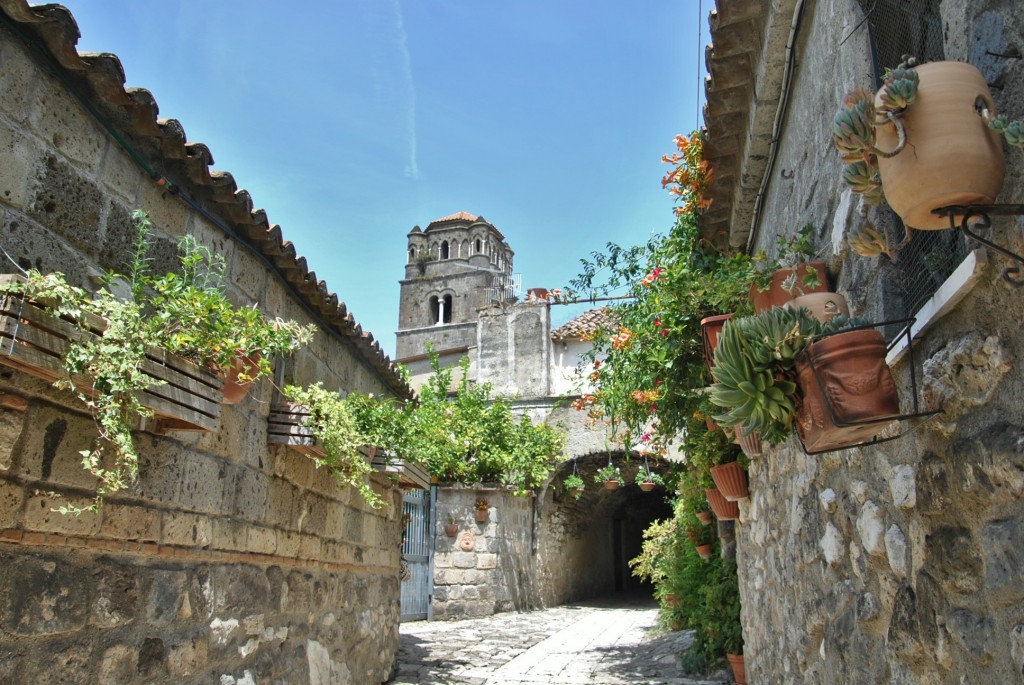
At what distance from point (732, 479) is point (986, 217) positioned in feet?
12.0

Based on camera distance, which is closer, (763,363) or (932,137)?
(932,137)

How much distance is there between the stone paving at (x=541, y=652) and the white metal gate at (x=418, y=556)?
33 centimetres

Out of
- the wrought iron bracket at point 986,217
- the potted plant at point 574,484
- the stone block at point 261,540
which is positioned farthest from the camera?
the potted plant at point 574,484

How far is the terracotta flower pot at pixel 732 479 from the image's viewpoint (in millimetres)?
4965

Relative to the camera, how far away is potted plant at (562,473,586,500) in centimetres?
1364

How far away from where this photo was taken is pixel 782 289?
2953 millimetres

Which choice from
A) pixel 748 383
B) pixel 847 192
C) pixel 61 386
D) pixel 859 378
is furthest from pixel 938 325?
pixel 61 386

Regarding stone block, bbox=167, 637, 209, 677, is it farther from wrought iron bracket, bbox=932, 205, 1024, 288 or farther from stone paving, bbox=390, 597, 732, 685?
wrought iron bracket, bbox=932, 205, 1024, 288

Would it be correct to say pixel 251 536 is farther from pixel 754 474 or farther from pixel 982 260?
pixel 982 260

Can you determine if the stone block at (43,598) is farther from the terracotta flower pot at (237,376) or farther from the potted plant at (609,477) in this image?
the potted plant at (609,477)

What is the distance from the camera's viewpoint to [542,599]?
45.7 feet

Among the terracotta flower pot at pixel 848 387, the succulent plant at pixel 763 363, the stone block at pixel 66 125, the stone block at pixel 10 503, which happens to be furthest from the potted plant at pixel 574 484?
the terracotta flower pot at pixel 848 387

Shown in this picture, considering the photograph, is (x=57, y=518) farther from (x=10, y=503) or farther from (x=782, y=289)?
(x=782, y=289)

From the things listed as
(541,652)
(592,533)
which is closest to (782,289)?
(541,652)
